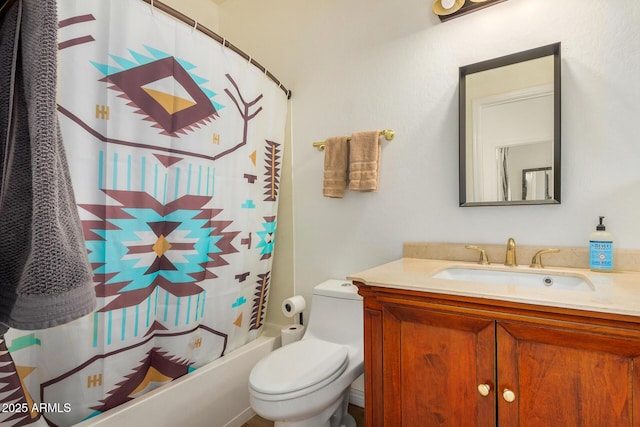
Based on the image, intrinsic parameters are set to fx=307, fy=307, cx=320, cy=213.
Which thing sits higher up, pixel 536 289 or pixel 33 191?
pixel 33 191

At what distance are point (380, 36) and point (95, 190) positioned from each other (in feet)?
5.23

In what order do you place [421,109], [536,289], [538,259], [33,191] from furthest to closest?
[421,109], [538,259], [536,289], [33,191]

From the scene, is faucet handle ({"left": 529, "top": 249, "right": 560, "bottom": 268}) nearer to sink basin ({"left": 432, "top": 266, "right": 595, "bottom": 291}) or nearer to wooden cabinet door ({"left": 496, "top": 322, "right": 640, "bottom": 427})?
sink basin ({"left": 432, "top": 266, "right": 595, "bottom": 291})

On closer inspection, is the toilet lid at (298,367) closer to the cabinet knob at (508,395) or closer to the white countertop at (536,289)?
the white countertop at (536,289)

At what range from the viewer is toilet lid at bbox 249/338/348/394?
115 cm

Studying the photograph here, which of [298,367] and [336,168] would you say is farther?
→ [336,168]

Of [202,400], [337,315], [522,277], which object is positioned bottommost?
[202,400]

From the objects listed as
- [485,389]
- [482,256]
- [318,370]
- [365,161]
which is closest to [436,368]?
[485,389]

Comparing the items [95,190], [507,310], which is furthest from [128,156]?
[507,310]

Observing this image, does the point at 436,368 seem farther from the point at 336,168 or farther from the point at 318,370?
the point at 336,168

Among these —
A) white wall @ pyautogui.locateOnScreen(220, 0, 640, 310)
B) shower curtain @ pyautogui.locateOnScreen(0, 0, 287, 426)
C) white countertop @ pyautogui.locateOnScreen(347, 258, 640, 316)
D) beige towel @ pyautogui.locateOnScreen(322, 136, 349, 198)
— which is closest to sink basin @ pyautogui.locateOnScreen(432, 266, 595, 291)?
white countertop @ pyautogui.locateOnScreen(347, 258, 640, 316)

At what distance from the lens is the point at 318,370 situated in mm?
1235

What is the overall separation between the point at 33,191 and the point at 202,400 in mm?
1331

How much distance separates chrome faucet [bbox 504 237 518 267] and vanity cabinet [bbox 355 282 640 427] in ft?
1.82
